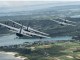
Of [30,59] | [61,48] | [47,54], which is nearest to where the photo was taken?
[30,59]

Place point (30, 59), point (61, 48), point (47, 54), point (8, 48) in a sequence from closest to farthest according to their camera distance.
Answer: point (30, 59) → point (47, 54) → point (61, 48) → point (8, 48)

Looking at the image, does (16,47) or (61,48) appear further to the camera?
(16,47)

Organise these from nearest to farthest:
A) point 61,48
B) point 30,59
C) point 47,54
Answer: point 30,59, point 47,54, point 61,48

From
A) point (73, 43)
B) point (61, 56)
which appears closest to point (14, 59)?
point (61, 56)

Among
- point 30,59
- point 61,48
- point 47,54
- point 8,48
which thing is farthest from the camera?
point 8,48

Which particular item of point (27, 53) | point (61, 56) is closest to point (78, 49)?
point (61, 56)

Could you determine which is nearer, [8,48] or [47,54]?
[47,54]

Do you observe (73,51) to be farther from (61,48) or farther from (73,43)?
A: (73,43)

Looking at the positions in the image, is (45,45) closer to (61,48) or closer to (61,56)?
(61,48)
